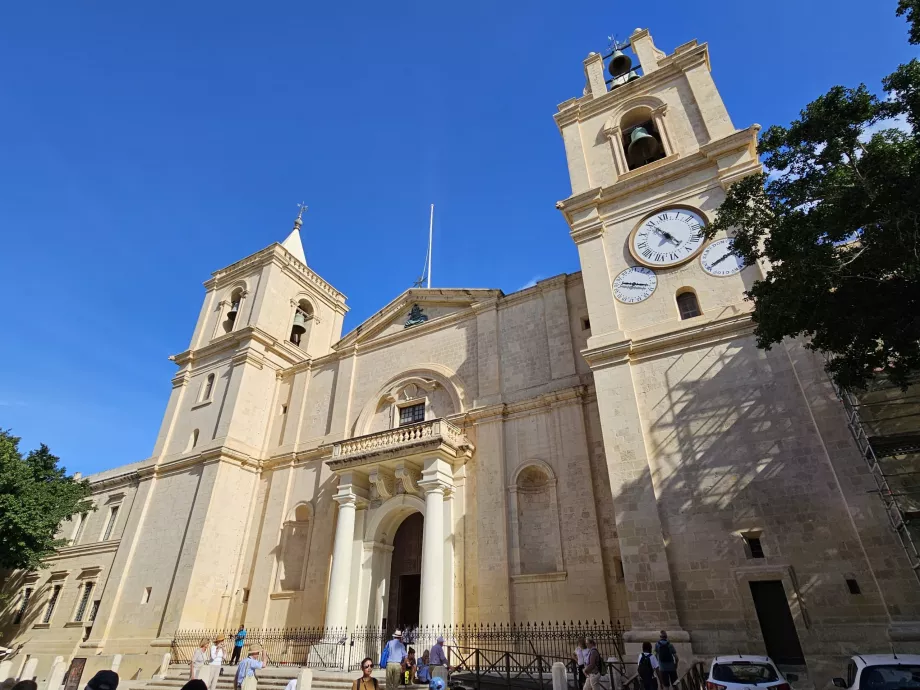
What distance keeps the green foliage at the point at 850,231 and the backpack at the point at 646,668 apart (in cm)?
635

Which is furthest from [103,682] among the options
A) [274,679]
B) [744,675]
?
[274,679]

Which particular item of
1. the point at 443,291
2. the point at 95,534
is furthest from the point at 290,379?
the point at 95,534

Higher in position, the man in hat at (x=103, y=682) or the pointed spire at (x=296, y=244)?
the pointed spire at (x=296, y=244)

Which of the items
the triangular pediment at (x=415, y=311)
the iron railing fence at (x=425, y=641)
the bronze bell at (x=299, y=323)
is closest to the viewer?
the iron railing fence at (x=425, y=641)

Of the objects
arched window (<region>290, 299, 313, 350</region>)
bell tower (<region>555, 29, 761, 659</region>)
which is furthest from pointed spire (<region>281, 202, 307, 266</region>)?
bell tower (<region>555, 29, 761, 659</region>)

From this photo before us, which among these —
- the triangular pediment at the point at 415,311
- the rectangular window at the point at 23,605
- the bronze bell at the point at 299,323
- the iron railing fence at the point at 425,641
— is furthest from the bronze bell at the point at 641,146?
the rectangular window at the point at 23,605

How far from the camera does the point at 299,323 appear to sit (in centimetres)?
2842

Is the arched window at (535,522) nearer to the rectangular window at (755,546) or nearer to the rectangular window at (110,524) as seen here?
the rectangular window at (755,546)

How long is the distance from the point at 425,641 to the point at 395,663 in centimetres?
327

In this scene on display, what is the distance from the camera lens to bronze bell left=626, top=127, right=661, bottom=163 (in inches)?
738

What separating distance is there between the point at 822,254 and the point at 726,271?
19.6 feet

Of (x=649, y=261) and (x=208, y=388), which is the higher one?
(x=208, y=388)

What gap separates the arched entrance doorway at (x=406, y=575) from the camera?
58.3 feet

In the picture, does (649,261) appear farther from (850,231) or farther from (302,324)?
(302,324)
